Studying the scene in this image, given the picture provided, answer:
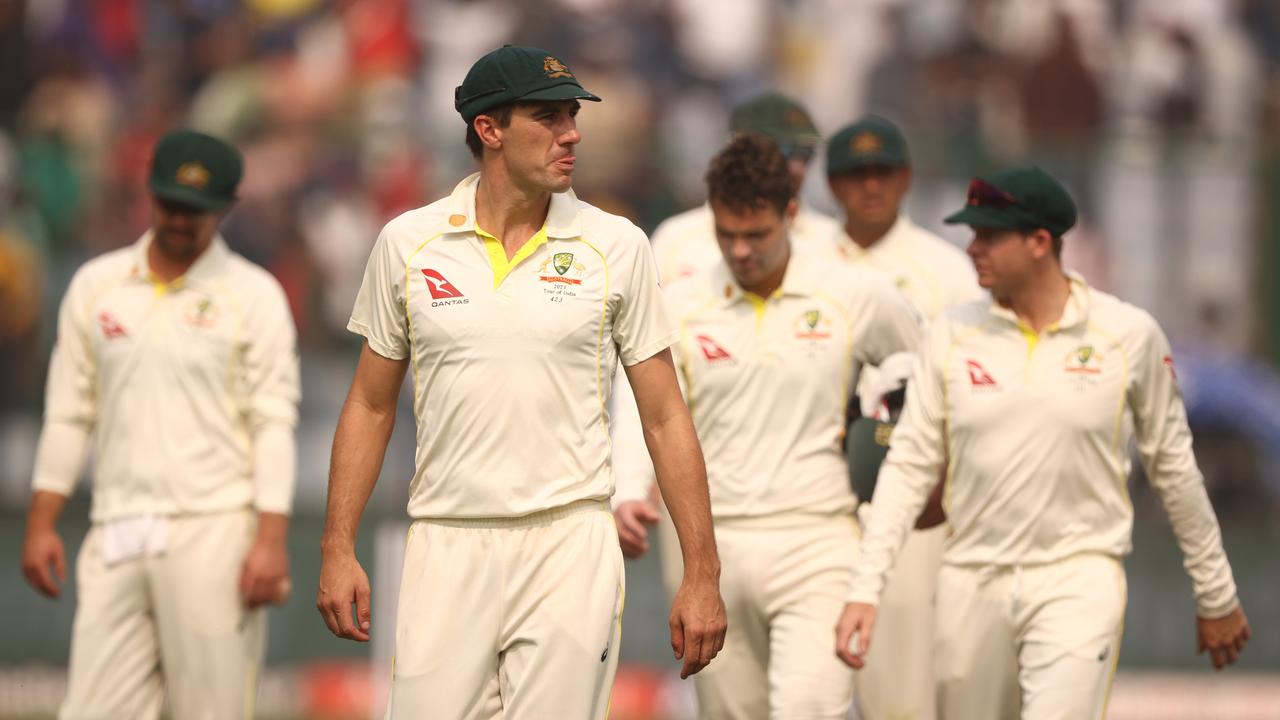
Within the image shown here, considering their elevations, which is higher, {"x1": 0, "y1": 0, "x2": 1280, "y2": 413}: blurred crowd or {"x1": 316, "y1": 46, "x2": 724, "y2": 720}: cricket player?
{"x1": 0, "y1": 0, "x2": 1280, "y2": 413}: blurred crowd

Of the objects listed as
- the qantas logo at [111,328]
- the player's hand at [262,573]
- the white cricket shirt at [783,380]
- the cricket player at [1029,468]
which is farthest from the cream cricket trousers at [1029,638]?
the qantas logo at [111,328]

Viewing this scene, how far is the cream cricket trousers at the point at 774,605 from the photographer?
648cm

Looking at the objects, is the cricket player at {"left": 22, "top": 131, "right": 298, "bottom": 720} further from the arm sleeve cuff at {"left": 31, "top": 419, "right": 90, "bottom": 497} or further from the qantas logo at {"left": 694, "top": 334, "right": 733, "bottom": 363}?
the qantas logo at {"left": 694, "top": 334, "right": 733, "bottom": 363}

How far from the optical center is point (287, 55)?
13.5 meters

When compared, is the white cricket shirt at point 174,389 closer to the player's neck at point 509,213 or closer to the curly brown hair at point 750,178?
the curly brown hair at point 750,178

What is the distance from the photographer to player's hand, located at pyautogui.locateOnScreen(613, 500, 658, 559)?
6355mm

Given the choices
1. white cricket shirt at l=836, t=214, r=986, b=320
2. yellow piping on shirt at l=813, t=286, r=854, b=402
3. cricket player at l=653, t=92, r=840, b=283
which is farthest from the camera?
cricket player at l=653, t=92, r=840, b=283

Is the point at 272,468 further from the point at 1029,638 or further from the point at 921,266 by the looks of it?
the point at 1029,638

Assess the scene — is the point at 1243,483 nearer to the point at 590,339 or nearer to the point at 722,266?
the point at 722,266

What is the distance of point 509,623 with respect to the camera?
16.3 feet

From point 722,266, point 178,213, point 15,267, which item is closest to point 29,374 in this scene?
point 15,267

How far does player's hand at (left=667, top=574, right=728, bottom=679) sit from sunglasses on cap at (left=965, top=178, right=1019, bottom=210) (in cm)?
198

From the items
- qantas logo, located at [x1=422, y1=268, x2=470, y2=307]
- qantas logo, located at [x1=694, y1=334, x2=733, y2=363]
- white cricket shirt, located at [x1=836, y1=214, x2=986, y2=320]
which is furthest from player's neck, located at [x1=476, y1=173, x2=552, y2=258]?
white cricket shirt, located at [x1=836, y1=214, x2=986, y2=320]

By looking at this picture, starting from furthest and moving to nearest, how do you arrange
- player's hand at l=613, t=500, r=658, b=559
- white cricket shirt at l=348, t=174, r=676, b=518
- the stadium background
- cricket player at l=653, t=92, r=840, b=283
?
the stadium background, cricket player at l=653, t=92, r=840, b=283, player's hand at l=613, t=500, r=658, b=559, white cricket shirt at l=348, t=174, r=676, b=518
